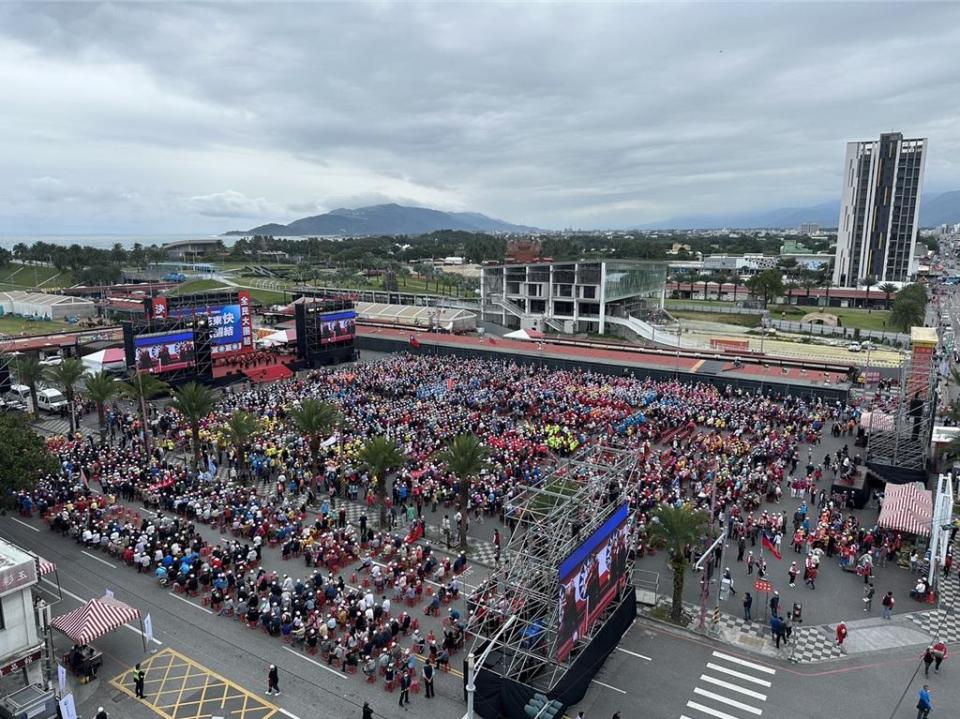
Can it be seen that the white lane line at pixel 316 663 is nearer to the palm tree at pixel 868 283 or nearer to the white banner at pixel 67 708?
the white banner at pixel 67 708

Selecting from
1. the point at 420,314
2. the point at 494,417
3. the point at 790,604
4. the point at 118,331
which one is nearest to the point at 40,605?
the point at 790,604

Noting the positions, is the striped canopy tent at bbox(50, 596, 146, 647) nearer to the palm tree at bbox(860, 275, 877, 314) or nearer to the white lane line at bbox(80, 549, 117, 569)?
the white lane line at bbox(80, 549, 117, 569)

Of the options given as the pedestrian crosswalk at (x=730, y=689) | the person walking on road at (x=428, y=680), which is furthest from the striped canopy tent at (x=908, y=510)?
the person walking on road at (x=428, y=680)

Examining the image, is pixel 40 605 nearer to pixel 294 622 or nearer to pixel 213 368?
pixel 294 622

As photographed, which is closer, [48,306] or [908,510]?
[908,510]

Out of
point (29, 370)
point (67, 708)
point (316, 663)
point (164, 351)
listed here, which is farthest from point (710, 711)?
point (29, 370)

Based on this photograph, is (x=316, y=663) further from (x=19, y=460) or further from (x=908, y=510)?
(x=908, y=510)
